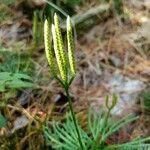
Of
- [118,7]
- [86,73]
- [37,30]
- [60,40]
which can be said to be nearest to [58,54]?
[60,40]

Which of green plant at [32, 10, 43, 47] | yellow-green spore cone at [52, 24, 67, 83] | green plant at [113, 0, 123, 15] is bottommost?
yellow-green spore cone at [52, 24, 67, 83]

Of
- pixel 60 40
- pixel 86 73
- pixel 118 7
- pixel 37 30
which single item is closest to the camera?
pixel 60 40

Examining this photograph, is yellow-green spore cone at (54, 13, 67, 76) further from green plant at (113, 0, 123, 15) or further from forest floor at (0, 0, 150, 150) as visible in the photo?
green plant at (113, 0, 123, 15)

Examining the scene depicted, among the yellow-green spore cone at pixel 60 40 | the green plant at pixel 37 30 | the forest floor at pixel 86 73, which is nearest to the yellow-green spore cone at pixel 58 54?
the yellow-green spore cone at pixel 60 40

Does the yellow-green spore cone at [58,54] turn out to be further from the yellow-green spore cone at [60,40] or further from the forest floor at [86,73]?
→ the forest floor at [86,73]

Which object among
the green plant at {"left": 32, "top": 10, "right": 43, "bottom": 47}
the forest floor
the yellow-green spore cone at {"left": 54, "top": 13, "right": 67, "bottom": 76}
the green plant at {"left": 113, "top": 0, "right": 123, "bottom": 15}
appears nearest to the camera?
the yellow-green spore cone at {"left": 54, "top": 13, "right": 67, "bottom": 76}

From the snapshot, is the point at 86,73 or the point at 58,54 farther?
the point at 86,73

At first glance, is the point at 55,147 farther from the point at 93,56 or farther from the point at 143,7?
the point at 143,7

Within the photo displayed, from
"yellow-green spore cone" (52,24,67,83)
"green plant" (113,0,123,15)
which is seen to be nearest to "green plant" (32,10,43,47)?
"green plant" (113,0,123,15)

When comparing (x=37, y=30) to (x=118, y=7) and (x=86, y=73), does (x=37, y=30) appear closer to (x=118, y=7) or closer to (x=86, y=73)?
(x=86, y=73)

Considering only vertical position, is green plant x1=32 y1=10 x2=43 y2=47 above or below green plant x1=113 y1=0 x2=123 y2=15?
below

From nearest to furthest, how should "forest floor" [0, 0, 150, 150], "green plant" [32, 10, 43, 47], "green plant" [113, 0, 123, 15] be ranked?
"forest floor" [0, 0, 150, 150], "green plant" [32, 10, 43, 47], "green plant" [113, 0, 123, 15]

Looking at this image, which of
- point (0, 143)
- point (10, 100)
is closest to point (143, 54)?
point (10, 100)
